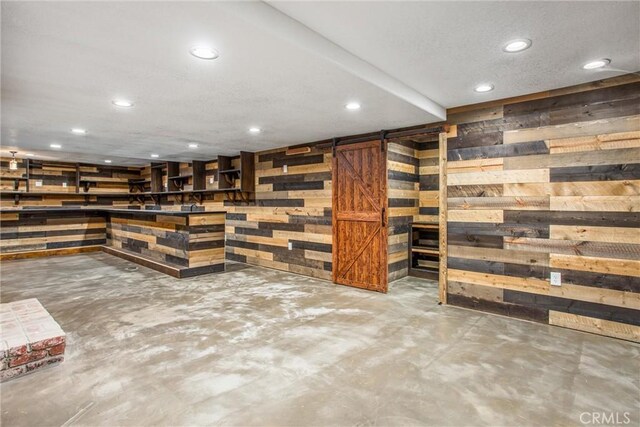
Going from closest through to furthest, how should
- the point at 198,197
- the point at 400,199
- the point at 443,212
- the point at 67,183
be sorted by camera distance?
the point at 443,212, the point at 400,199, the point at 198,197, the point at 67,183

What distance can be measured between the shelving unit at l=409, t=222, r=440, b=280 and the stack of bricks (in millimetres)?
4491

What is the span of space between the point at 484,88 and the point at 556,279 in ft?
6.37

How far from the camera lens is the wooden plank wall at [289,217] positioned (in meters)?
5.37

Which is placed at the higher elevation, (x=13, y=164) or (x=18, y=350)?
(x=13, y=164)

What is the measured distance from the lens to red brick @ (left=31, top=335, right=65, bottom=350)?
7.96 feet

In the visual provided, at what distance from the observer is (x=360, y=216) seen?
4.85 metres

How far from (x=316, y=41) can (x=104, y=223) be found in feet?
27.3

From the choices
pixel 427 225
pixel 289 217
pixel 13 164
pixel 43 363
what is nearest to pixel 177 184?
pixel 13 164

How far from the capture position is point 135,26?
1864 mm

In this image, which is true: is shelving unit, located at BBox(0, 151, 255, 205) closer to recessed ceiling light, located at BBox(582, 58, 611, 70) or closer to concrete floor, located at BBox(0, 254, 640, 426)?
concrete floor, located at BBox(0, 254, 640, 426)

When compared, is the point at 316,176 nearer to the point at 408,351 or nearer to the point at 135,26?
the point at 408,351

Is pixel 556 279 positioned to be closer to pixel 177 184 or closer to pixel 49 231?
pixel 177 184

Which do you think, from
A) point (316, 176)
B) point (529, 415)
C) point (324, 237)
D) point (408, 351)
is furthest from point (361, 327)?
point (316, 176)

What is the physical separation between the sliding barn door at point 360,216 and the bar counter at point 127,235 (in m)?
2.10
